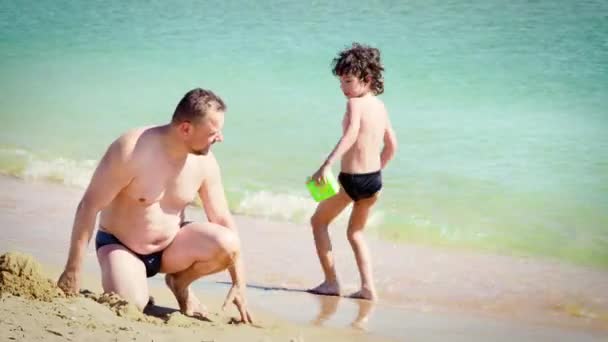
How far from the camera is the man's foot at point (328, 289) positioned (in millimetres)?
6227

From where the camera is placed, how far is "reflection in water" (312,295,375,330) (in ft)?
18.2

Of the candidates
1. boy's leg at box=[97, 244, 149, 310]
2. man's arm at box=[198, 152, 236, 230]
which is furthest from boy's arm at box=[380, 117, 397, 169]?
boy's leg at box=[97, 244, 149, 310]

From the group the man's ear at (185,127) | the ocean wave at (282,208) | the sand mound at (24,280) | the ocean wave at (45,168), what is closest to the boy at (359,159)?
the man's ear at (185,127)

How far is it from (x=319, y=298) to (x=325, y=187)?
693 mm

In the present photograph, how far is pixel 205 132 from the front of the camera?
4801 millimetres

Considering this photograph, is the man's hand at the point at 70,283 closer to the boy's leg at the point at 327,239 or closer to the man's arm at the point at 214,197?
the man's arm at the point at 214,197

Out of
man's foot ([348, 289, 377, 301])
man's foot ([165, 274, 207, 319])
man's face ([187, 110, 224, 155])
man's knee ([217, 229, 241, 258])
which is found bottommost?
man's foot ([348, 289, 377, 301])

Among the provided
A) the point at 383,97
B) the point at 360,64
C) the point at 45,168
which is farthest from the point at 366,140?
the point at 383,97

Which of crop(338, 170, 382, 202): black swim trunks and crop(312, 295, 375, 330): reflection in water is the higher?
crop(338, 170, 382, 202): black swim trunks

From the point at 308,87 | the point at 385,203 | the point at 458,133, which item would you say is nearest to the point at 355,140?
the point at 385,203

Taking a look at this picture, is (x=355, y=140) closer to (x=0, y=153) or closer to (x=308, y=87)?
(x=0, y=153)

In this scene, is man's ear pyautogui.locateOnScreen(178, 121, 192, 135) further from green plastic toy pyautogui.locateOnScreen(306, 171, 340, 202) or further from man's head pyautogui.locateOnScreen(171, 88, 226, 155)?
green plastic toy pyautogui.locateOnScreen(306, 171, 340, 202)

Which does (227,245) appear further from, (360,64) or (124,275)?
(360,64)

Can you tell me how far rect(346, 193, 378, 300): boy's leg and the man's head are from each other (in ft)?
5.25
